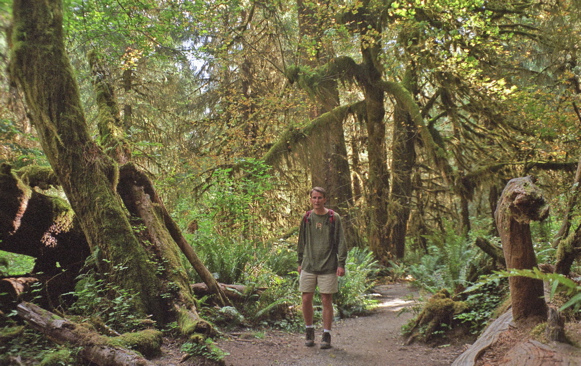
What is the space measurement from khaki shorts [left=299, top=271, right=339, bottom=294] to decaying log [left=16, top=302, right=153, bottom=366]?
2938 millimetres

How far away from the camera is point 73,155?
5609 millimetres

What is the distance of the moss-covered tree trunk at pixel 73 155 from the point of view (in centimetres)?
553

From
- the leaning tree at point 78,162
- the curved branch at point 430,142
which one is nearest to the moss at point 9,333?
the leaning tree at point 78,162

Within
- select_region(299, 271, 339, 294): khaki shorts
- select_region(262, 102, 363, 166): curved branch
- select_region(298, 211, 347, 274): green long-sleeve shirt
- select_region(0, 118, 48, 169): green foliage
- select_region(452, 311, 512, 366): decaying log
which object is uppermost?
select_region(262, 102, 363, 166): curved branch

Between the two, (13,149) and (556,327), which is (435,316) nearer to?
(556,327)

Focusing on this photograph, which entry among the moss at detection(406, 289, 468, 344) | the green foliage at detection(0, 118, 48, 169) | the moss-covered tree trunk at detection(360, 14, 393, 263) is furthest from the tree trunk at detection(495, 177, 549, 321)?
the moss-covered tree trunk at detection(360, 14, 393, 263)

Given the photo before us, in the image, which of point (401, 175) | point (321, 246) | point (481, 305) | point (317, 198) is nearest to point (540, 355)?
point (481, 305)

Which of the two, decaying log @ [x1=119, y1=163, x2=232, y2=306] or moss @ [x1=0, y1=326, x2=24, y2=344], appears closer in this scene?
moss @ [x1=0, y1=326, x2=24, y2=344]

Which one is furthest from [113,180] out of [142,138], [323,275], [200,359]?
[142,138]

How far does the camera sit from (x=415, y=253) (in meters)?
15.1

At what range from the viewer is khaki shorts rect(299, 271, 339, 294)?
5.97 m

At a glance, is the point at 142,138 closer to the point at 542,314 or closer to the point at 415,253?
the point at 415,253

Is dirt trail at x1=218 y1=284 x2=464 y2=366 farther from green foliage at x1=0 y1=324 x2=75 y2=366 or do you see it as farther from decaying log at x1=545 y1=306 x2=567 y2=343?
decaying log at x1=545 y1=306 x2=567 y2=343

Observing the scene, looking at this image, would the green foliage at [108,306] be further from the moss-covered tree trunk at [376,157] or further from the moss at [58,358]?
the moss-covered tree trunk at [376,157]
